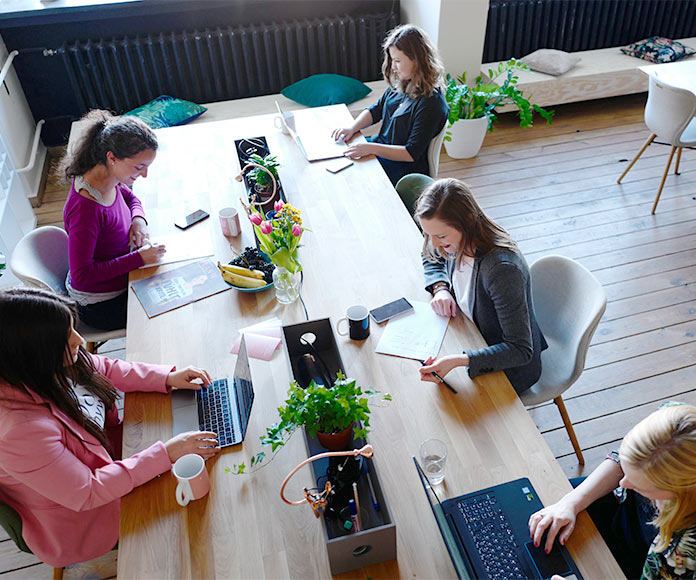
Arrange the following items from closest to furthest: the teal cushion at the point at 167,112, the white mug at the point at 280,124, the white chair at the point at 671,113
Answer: the white mug at the point at 280,124
the white chair at the point at 671,113
the teal cushion at the point at 167,112

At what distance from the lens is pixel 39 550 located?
1731 mm

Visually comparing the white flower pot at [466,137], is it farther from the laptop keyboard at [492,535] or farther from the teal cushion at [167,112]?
the laptop keyboard at [492,535]

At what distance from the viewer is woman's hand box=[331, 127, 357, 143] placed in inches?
128

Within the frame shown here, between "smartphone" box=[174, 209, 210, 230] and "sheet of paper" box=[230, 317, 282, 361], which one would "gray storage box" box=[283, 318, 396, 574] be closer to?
"sheet of paper" box=[230, 317, 282, 361]

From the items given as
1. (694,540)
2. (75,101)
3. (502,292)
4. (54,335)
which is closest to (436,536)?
(694,540)

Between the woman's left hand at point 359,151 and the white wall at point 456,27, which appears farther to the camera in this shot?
the white wall at point 456,27

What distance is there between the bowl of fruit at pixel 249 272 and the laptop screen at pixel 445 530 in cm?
100

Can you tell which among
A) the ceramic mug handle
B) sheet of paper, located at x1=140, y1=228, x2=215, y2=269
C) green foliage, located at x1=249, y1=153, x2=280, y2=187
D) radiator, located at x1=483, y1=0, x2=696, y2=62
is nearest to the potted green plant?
radiator, located at x1=483, y1=0, x2=696, y2=62

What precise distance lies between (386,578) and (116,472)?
2.48 ft

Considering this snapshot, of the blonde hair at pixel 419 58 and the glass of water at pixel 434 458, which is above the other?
the blonde hair at pixel 419 58

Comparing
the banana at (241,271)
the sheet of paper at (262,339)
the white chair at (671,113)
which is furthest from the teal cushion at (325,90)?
the sheet of paper at (262,339)

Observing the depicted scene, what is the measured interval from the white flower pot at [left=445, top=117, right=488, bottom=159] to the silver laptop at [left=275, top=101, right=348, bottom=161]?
1.45 meters

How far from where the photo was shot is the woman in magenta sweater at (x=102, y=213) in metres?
2.36

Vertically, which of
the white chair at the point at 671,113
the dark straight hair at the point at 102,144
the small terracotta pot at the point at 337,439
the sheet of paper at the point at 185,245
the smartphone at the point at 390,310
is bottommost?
the white chair at the point at 671,113
